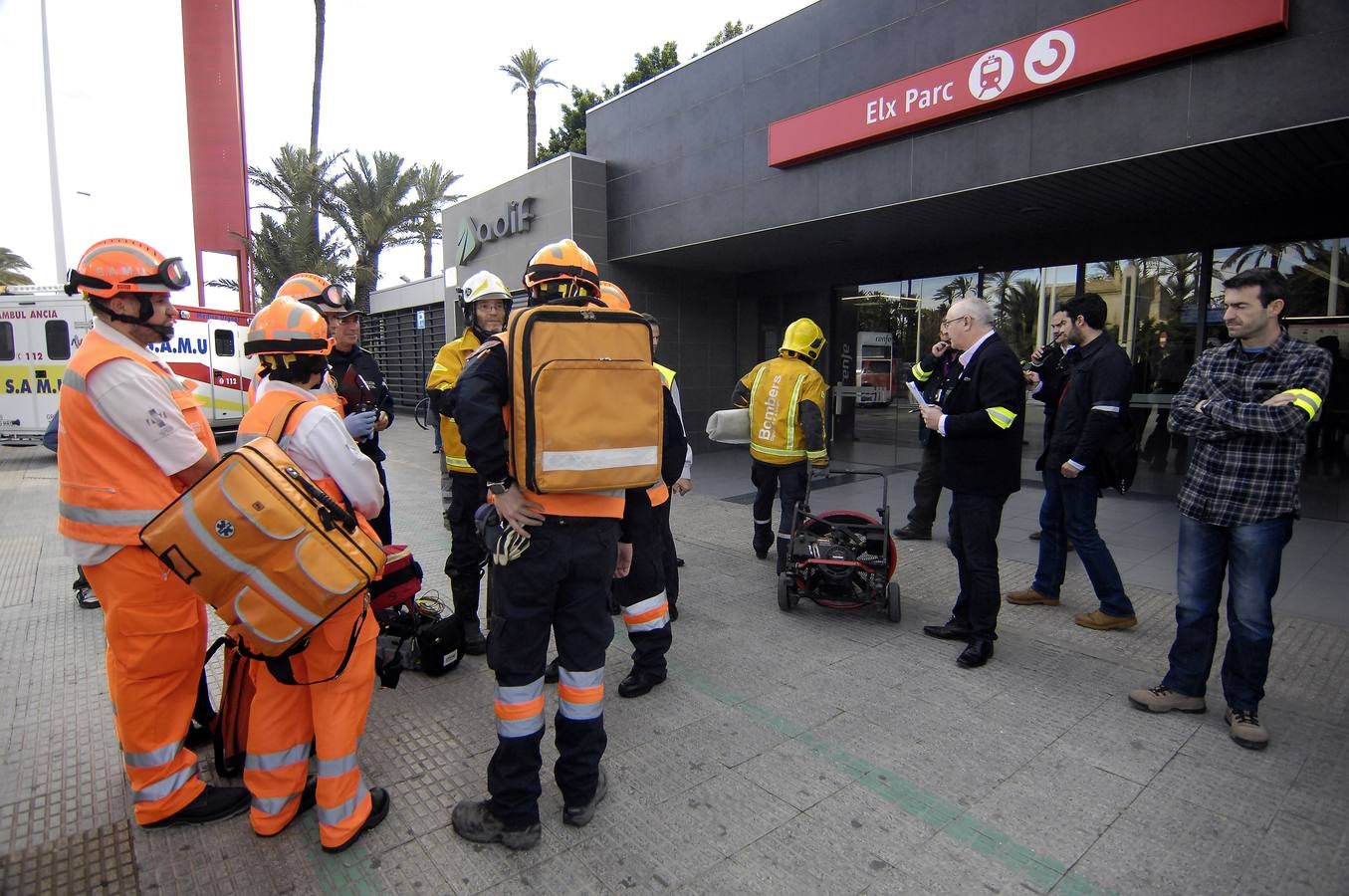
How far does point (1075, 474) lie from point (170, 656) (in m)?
4.66

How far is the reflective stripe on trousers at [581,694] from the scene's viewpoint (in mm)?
2557

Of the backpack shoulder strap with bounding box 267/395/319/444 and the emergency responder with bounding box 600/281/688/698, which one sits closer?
the backpack shoulder strap with bounding box 267/395/319/444

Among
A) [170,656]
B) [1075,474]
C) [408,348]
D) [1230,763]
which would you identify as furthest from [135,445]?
[408,348]

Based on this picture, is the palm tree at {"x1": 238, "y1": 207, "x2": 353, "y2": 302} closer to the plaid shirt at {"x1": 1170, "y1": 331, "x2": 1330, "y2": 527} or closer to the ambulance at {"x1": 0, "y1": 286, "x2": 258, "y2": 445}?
the ambulance at {"x1": 0, "y1": 286, "x2": 258, "y2": 445}

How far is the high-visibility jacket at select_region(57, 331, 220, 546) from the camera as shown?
2.45m

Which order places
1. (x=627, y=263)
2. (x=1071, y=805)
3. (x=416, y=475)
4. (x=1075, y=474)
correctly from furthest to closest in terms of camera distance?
(x=627, y=263), (x=416, y=475), (x=1075, y=474), (x=1071, y=805)

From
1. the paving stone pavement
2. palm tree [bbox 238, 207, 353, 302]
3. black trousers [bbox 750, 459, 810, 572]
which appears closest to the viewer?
the paving stone pavement

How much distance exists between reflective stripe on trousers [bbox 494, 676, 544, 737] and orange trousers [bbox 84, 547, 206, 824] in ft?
3.83

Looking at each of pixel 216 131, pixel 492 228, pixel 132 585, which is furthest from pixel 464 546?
pixel 216 131

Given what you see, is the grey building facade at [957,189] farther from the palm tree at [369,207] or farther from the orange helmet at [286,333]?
the palm tree at [369,207]

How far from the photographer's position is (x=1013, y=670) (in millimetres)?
3898

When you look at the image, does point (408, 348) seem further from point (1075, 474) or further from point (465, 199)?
point (1075, 474)

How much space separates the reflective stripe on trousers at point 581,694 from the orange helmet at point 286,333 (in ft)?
4.82

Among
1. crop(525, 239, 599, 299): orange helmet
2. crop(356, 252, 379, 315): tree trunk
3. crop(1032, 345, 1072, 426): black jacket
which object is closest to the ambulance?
crop(356, 252, 379, 315): tree trunk
